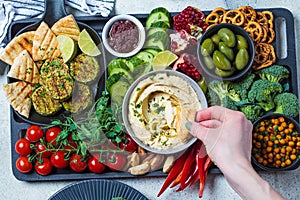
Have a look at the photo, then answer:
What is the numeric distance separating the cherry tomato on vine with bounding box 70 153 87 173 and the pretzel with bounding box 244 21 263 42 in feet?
2.71

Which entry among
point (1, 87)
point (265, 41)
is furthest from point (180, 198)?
point (1, 87)

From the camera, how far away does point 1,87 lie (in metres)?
2.16

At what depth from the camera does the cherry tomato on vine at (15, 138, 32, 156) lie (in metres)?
2.04

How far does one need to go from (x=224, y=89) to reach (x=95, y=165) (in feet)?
1.91

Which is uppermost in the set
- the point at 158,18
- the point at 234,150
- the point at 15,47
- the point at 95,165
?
the point at 158,18

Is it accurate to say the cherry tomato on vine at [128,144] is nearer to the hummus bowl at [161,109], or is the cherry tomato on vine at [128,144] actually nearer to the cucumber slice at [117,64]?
the hummus bowl at [161,109]

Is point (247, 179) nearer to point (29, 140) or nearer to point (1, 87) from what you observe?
point (29, 140)

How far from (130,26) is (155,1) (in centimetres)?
19

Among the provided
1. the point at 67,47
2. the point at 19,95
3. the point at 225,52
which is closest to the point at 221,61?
the point at 225,52

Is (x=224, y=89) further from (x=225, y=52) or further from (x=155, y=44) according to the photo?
(x=155, y=44)

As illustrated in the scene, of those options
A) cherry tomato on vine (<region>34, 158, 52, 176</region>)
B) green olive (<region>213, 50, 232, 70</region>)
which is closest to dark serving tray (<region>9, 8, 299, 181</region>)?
cherry tomato on vine (<region>34, 158, 52, 176</region>)

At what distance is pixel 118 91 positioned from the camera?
1985mm

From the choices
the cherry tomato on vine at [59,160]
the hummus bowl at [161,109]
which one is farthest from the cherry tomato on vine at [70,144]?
the hummus bowl at [161,109]

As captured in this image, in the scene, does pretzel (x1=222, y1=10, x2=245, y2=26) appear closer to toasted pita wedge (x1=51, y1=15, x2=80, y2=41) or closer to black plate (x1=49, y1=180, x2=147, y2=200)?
toasted pita wedge (x1=51, y1=15, x2=80, y2=41)
